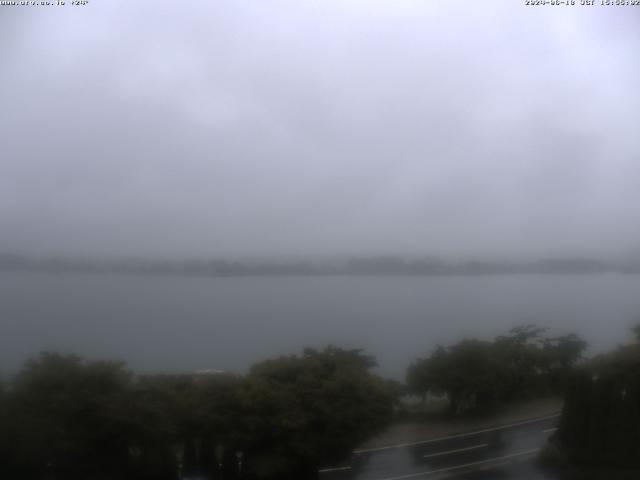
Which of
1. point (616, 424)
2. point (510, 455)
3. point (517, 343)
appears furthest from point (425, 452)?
point (616, 424)

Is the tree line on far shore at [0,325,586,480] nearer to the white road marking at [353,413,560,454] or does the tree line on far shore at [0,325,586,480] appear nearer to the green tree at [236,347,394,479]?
the green tree at [236,347,394,479]

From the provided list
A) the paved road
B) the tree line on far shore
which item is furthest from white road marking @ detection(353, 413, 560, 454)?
the tree line on far shore

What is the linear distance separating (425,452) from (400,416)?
438 millimetres

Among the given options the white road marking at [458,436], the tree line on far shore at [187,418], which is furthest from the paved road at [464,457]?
the tree line on far shore at [187,418]

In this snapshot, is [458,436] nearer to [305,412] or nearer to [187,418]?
[305,412]

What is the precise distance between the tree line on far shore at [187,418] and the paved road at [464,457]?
0.93 feet

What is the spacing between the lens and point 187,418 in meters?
6.55

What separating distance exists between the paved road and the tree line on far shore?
0.93 ft

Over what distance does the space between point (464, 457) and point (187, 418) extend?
8.67 ft

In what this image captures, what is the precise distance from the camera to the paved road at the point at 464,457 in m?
6.89

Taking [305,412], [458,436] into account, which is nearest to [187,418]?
[305,412]

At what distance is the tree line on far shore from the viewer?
647 centimetres

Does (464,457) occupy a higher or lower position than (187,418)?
lower

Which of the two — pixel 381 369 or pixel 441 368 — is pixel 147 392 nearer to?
pixel 381 369
